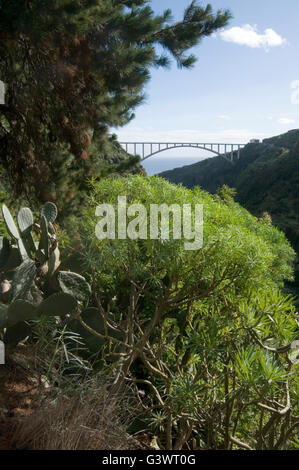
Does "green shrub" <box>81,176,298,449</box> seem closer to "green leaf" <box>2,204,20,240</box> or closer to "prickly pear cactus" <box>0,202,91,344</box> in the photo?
"prickly pear cactus" <box>0,202,91,344</box>

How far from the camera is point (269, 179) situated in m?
30.2

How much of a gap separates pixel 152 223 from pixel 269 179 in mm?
30242

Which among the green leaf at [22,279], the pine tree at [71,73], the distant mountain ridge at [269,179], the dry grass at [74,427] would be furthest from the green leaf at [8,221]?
the distant mountain ridge at [269,179]

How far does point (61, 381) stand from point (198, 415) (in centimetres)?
61

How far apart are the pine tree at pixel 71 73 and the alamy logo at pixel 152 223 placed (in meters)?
2.70

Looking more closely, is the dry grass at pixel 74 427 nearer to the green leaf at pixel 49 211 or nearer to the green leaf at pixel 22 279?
the green leaf at pixel 22 279

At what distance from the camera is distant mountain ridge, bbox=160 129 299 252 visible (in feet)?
79.4

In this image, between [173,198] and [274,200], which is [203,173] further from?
[173,198]

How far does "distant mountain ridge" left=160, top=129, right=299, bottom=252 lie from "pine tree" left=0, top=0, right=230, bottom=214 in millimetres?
14993

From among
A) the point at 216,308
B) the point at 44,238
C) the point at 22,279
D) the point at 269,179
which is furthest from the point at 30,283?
the point at 269,179

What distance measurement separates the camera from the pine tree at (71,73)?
3.88 m

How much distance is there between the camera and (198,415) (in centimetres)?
176

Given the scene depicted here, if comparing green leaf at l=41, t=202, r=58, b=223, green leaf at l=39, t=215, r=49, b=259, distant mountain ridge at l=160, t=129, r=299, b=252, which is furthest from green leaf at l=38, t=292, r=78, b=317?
distant mountain ridge at l=160, t=129, r=299, b=252
